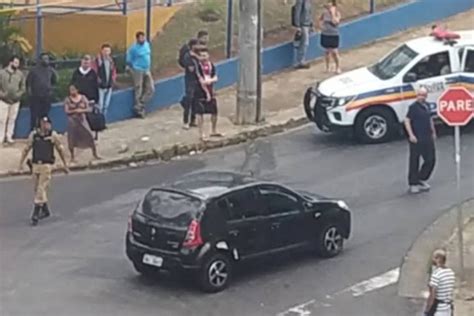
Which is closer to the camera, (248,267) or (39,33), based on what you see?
(248,267)

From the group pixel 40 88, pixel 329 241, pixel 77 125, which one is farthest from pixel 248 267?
pixel 40 88

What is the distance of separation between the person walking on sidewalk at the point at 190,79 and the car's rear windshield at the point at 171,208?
8.30m

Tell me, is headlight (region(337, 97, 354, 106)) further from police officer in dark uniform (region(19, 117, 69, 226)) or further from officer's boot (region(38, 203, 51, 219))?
officer's boot (region(38, 203, 51, 219))

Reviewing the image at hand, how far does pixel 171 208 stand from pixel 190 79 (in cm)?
870

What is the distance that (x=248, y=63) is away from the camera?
27.9 m

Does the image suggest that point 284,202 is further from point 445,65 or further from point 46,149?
point 445,65

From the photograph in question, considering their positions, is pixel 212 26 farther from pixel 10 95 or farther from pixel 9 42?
→ pixel 10 95

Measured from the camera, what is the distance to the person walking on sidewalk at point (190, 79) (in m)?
26.7

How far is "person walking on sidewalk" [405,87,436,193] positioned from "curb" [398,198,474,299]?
853 millimetres

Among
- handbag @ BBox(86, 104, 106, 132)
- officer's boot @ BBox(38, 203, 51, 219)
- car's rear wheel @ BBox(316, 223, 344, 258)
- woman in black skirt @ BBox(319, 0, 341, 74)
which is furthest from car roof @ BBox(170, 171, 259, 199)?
woman in black skirt @ BBox(319, 0, 341, 74)

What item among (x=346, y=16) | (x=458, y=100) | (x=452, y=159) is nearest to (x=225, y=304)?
(x=458, y=100)

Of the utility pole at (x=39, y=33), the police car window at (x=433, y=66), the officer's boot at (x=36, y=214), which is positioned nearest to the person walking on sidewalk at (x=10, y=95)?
the utility pole at (x=39, y=33)

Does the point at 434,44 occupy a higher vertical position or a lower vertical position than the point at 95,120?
higher

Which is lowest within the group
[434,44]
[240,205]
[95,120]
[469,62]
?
[95,120]
